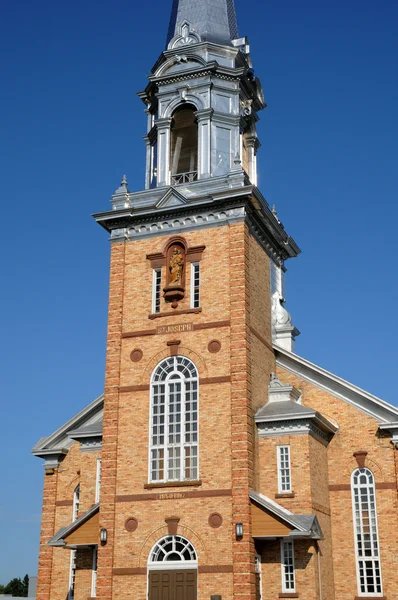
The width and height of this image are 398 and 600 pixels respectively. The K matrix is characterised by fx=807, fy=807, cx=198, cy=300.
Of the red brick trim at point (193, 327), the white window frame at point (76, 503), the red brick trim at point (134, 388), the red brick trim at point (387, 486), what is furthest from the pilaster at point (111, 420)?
the red brick trim at point (387, 486)

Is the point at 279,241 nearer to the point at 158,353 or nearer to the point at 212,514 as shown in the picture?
the point at 158,353

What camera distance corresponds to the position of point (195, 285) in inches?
1220

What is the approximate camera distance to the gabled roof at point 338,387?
100 feet

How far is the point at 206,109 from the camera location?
33.1m

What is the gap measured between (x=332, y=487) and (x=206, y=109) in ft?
51.9

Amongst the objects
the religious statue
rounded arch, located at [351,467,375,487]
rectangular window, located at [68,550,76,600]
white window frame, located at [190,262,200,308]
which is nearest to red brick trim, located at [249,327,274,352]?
white window frame, located at [190,262,200,308]

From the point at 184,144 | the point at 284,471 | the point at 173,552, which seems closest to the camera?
the point at 173,552

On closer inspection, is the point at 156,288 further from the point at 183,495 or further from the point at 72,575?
the point at 72,575

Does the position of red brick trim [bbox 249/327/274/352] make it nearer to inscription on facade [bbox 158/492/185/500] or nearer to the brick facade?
the brick facade

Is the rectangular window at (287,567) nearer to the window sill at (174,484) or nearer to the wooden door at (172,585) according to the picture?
the wooden door at (172,585)

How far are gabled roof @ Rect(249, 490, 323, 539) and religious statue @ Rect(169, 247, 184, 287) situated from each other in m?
8.47

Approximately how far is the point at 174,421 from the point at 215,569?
5432 millimetres

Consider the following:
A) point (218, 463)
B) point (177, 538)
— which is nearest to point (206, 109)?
point (218, 463)

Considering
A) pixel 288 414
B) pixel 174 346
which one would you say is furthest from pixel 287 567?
pixel 174 346
